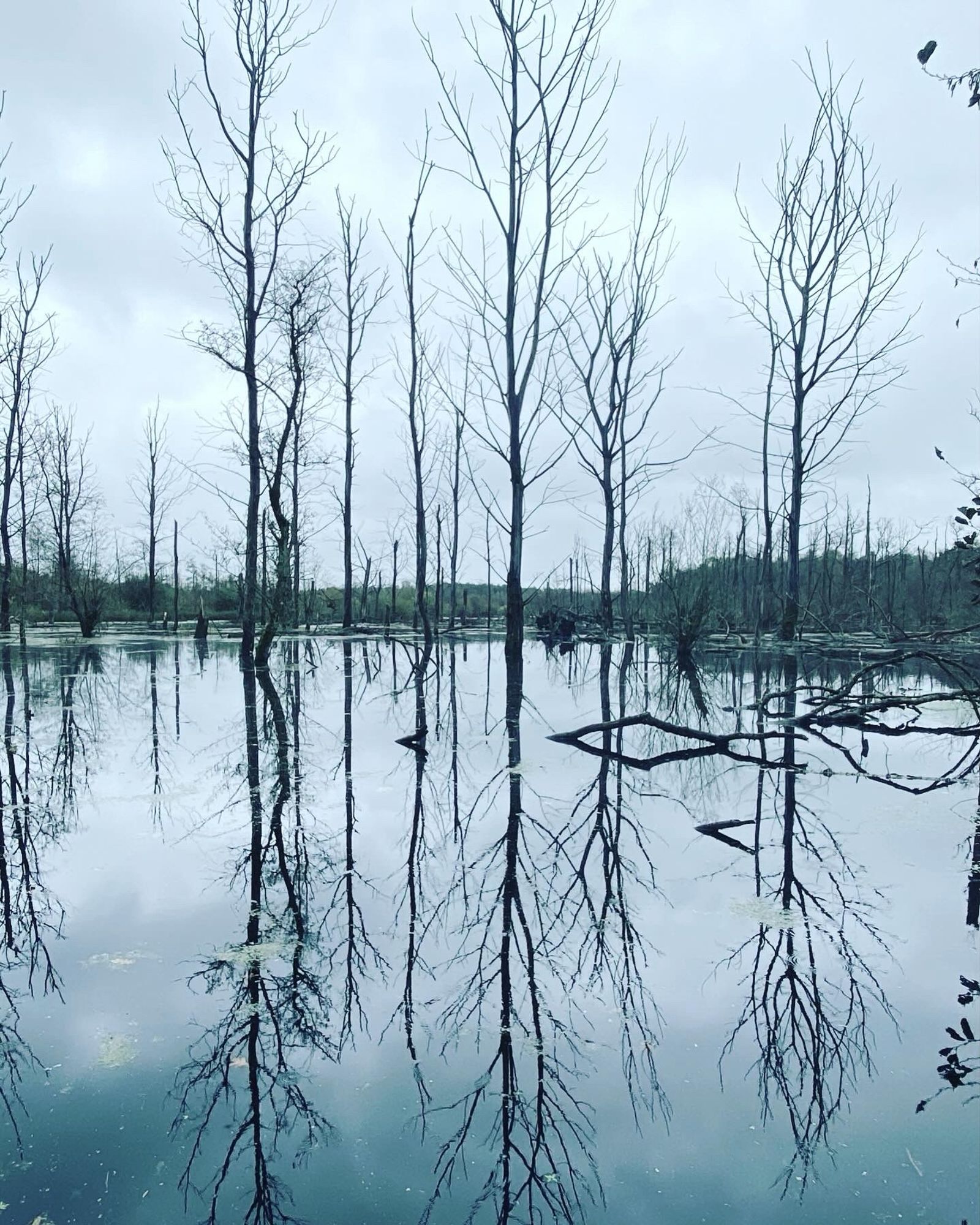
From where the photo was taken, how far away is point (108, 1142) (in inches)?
67.2

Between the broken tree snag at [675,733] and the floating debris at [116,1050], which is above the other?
the broken tree snag at [675,733]

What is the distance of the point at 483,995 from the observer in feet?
7.66

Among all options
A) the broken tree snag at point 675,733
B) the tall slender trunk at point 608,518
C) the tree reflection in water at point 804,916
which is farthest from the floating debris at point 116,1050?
the tall slender trunk at point 608,518

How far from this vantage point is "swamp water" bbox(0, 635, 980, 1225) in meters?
1.62

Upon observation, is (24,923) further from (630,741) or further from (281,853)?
(630,741)

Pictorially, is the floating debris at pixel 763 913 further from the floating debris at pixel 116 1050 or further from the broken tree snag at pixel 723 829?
the floating debris at pixel 116 1050

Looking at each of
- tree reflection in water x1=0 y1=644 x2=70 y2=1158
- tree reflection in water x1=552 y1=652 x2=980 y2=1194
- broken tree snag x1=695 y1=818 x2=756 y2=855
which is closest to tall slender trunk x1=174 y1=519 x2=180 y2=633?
tree reflection in water x1=0 y1=644 x2=70 y2=1158

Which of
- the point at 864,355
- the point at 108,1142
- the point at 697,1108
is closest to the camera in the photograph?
the point at 108,1142

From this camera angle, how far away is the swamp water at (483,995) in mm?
1616

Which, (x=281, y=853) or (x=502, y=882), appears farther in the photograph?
(x=281, y=853)

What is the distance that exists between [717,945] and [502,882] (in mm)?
898

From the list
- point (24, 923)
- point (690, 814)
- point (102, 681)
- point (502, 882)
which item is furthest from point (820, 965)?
point (102, 681)

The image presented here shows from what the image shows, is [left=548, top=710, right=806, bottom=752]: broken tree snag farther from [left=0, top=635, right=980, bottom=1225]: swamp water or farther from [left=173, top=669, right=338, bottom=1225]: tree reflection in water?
[left=173, top=669, right=338, bottom=1225]: tree reflection in water

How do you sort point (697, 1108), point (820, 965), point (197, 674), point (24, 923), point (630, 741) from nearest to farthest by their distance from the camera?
point (697, 1108), point (820, 965), point (24, 923), point (630, 741), point (197, 674)
